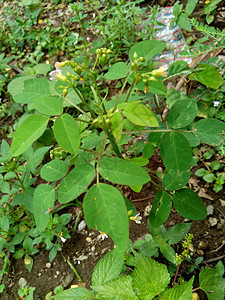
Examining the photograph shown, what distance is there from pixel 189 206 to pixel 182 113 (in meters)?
0.53

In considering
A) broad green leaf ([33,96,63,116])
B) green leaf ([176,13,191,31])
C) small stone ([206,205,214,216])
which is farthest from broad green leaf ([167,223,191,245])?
green leaf ([176,13,191,31])

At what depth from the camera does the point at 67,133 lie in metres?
1.07

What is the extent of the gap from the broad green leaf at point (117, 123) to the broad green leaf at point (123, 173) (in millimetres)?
116

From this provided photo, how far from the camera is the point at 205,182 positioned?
2.08 metres

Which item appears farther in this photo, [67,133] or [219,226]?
[219,226]

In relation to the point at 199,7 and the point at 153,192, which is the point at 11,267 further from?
the point at 199,7

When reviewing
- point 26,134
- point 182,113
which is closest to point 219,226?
point 182,113

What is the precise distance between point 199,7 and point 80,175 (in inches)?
111

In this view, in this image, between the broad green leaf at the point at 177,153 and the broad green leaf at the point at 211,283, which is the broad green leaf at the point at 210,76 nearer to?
the broad green leaf at the point at 177,153

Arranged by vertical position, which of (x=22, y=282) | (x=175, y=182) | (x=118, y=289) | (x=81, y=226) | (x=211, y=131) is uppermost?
(x=211, y=131)

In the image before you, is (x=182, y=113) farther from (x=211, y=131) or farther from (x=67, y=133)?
(x=67, y=133)

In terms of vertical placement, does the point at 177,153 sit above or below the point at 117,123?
below

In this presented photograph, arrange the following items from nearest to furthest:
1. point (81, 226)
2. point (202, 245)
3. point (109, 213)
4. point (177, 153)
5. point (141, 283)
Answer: point (109, 213) < point (177, 153) < point (141, 283) < point (202, 245) < point (81, 226)

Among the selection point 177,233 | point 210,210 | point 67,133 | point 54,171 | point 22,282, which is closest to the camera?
point 67,133
